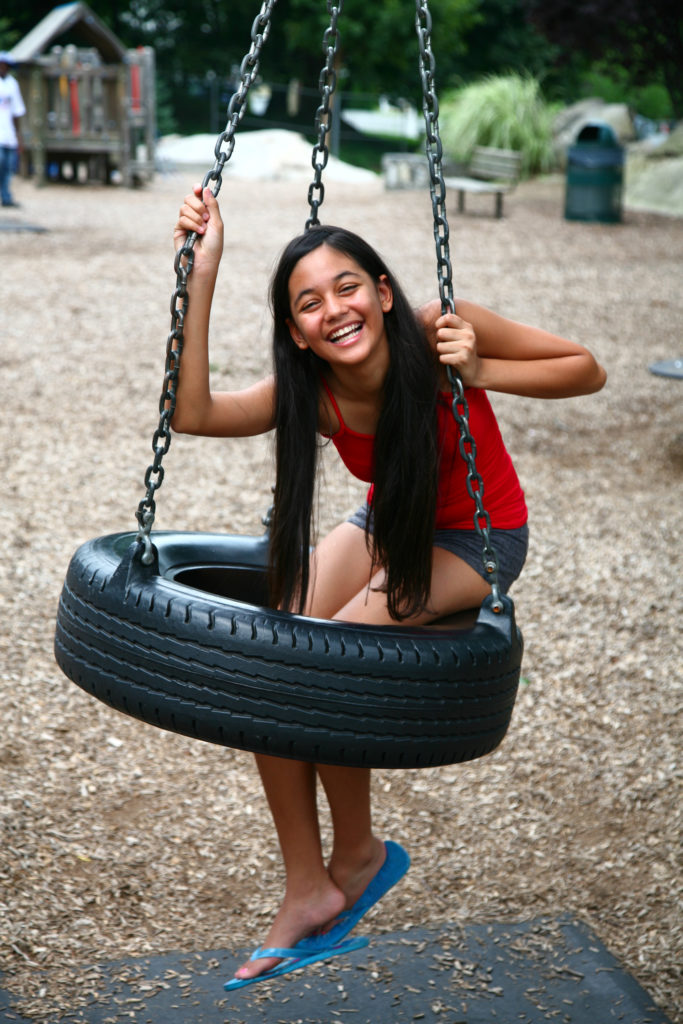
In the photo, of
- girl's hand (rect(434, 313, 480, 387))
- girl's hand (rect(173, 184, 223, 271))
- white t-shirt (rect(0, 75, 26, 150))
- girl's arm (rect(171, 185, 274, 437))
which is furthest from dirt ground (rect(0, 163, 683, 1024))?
white t-shirt (rect(0, 75, 26, 150))

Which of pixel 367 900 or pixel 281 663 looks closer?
pixel 281 663

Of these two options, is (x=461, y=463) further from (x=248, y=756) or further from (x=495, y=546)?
(x=248, y=756)

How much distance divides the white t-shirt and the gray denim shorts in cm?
1183

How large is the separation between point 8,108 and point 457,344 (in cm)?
1275

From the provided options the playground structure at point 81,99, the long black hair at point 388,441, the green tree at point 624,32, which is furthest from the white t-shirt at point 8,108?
the long black hair at point 388,441

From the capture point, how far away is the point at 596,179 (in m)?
12.4

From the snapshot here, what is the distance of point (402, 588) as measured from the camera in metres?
2.05

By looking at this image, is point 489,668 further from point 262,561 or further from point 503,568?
point 262,561

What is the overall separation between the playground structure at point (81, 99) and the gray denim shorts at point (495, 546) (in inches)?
556

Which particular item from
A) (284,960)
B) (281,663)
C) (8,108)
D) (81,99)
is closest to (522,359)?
(281,663)

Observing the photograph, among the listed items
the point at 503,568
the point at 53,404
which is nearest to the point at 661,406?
the point at 53,404

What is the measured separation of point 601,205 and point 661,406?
6912 mm

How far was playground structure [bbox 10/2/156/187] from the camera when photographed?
585 inches

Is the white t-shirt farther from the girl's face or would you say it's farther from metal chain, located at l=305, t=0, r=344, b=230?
the girl's face
